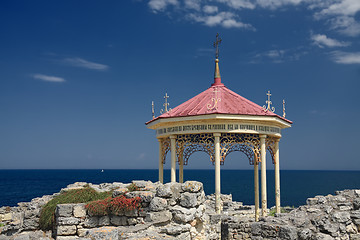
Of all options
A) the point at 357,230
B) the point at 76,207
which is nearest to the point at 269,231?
the point at 357,230

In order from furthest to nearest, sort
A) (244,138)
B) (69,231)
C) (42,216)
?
1. (244,138)
2. (42,216)
3. (69,231)

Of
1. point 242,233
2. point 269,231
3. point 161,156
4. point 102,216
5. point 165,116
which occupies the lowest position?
point 242,233

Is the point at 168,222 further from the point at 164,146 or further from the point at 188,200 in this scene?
the point at 164,146

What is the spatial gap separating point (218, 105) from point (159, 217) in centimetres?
954

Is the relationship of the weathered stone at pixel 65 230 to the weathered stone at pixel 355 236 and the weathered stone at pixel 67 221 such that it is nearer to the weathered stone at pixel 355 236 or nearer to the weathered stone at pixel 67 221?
the weathered stone at pixel 67 221

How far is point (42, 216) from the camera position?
448 inches

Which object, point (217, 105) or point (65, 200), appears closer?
point (65, 200)

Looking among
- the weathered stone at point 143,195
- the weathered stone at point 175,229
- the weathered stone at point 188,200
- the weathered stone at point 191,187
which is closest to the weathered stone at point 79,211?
the weathered stone at point 143,195

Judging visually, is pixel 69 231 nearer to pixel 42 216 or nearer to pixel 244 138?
pixel 42 216

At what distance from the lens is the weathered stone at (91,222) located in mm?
10164

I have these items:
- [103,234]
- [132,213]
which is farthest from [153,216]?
[103,234]

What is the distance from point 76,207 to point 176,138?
372 inches

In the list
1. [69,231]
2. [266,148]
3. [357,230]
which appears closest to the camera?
[69,231]

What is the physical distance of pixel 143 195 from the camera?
10.2 m
